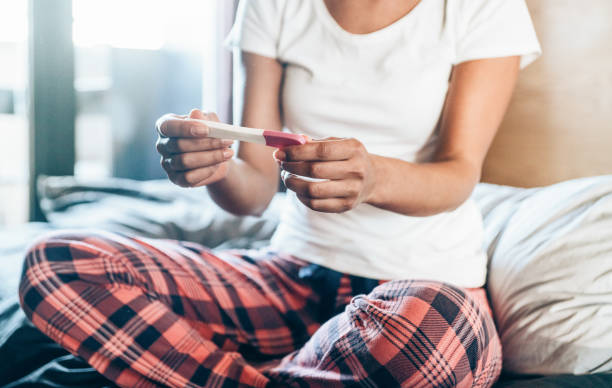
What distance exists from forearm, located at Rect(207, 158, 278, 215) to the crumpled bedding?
29 cm

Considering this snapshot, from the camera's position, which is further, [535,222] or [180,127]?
[535,222]

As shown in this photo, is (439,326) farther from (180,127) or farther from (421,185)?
(180,127)

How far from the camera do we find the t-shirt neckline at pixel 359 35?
30.6 inches

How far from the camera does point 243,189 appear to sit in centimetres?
80

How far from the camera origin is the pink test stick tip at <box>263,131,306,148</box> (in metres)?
0.48

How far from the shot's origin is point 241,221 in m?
1.32

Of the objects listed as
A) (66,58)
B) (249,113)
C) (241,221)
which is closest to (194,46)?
(66,58)

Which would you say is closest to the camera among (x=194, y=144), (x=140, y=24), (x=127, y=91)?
(x=194, y=144)

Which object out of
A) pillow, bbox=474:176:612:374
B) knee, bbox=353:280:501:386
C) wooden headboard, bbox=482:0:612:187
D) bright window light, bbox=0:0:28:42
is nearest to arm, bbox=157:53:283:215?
knee, bbox=353:280:501:386

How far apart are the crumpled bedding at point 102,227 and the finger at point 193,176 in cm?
29

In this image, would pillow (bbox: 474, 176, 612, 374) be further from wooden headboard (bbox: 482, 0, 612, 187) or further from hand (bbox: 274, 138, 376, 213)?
hand (bbox: 274, 138, 376, 213)

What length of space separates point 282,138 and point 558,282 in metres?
0.43

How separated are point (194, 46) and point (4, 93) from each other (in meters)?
0.73

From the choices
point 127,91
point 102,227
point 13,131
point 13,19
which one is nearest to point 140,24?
point 127,91
